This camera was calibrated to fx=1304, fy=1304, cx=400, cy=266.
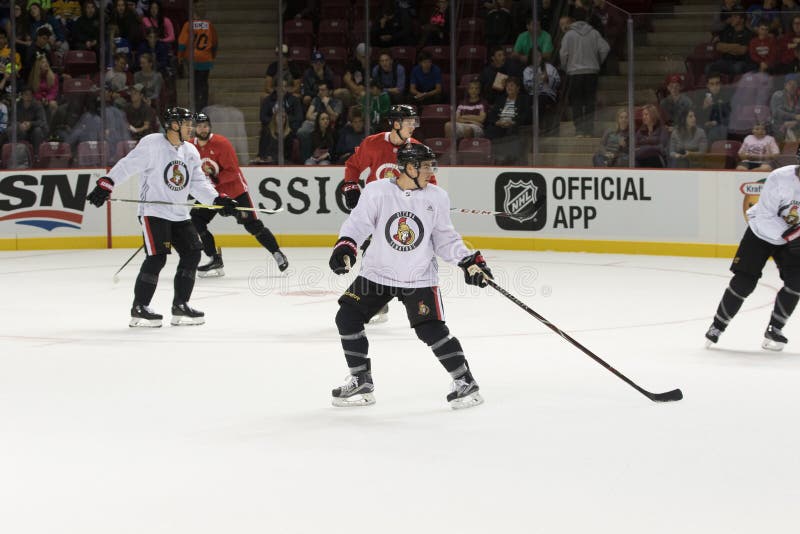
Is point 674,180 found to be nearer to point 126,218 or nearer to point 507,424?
point 126,218

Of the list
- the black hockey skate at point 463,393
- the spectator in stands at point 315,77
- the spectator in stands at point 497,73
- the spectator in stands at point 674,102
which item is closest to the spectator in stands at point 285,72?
the spectator in stands at point 315,77

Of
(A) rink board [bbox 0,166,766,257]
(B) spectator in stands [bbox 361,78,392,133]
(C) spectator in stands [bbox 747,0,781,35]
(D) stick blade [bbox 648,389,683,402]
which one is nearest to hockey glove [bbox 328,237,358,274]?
(D) stick blade [bbox 648,389,683,402]

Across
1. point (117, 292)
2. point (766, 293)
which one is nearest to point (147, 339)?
point (117, 292)

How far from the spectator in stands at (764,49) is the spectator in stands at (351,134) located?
3.62 m

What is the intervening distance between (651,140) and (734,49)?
104 centimetres

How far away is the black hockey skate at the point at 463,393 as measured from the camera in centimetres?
530

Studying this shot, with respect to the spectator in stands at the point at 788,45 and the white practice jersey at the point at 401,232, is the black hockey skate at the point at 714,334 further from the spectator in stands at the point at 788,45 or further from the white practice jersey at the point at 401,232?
the spectator in stands at the point at 788,45

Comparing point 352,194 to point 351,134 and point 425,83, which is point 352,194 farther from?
point 425,83

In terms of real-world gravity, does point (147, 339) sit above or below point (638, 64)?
below

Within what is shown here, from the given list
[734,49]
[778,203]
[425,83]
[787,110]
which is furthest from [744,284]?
[425,83]

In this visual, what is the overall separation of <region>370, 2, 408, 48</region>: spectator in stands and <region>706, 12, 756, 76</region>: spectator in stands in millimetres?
3063

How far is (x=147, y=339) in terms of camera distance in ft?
23.5

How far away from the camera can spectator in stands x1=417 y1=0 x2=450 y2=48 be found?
12375 millimetres

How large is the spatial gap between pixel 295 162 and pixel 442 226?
23.7 feet
